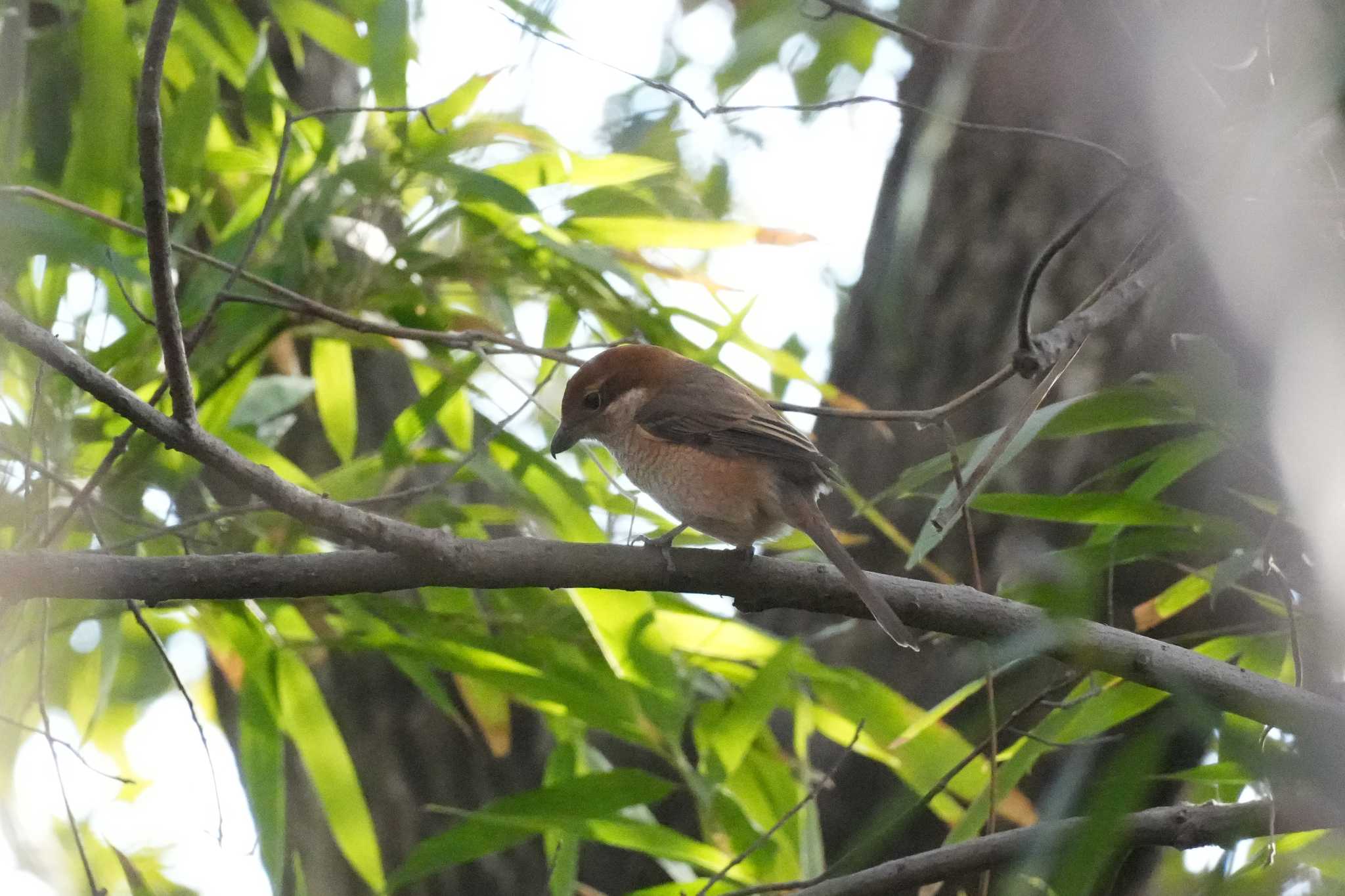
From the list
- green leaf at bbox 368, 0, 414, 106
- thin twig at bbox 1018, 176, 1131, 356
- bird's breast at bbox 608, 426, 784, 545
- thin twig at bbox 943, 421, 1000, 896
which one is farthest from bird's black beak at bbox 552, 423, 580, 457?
thin twig at bbox 1018, 176, 1131, 356

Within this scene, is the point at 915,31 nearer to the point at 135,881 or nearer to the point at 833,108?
the point at 833,108

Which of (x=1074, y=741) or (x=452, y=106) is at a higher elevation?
(x=452, y=106)

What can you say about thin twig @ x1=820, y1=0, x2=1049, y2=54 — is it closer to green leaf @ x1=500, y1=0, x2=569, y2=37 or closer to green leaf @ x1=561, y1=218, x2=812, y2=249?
green leaf @ x1=500, y1=0, x2=569, y2=37

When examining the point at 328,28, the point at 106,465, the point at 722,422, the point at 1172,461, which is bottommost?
the point at 1172,461

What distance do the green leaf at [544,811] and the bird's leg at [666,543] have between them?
1.80 feet

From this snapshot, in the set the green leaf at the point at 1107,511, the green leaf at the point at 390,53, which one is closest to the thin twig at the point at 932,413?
the green leaf at the point at 1107,511

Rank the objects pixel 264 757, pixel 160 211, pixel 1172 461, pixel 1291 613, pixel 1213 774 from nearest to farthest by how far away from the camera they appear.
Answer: pixel 160 211 → pixel 1291 613 → pixel 1213 774 → pixel 1172 461 → pixel 264 757

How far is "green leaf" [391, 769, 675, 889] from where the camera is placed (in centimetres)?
280

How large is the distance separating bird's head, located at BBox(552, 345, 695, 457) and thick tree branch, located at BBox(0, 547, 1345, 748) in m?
1.30

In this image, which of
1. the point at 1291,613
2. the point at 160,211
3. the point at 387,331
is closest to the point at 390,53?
the point at 387,331

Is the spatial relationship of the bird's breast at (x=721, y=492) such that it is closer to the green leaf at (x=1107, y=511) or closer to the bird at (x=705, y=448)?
the bird at (x=705, y=448)

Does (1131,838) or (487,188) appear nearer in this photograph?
(1131,838)

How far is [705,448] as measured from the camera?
304 cm

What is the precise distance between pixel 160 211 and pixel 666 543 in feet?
4.66
